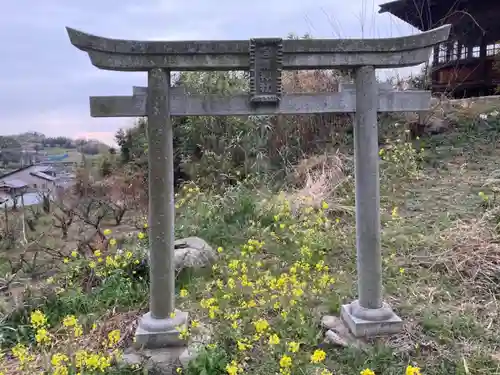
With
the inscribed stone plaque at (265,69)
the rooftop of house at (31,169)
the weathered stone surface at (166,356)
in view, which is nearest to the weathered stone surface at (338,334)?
the weathered stone surface at (166,356)

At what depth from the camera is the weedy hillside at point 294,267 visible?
10.3ft

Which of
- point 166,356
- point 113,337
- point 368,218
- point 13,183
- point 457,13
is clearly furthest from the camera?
point 457,13

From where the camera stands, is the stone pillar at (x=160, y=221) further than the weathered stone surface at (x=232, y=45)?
Yes

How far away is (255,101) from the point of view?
3.30m

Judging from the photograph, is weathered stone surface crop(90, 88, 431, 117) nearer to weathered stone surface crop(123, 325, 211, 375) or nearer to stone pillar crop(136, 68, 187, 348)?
stone pillar crop(136, 68, 187, 348)

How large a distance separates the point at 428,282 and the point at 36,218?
744 cm

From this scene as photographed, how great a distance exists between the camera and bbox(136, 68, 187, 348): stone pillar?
10.7 ft

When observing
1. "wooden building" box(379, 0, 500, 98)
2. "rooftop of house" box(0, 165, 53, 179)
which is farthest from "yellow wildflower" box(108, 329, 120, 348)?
"wooden building" box(379, 0, 500, 98)

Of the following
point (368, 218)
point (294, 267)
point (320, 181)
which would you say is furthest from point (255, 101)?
point (320, 181)

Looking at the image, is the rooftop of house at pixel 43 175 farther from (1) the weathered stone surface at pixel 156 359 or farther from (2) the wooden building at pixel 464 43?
(2) the wooden building at pixel 464 43

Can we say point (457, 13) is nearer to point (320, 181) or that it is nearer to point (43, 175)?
point (320, 181)

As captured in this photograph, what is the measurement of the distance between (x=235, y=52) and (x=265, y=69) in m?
0.28

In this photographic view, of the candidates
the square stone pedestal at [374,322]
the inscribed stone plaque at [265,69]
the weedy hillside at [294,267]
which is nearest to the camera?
the weedy hillside at [294,267]

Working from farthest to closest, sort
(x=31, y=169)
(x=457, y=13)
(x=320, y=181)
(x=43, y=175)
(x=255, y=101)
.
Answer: (x=457, y=13) < (x=43, y=175) < (x=31, y=169) < (x=320, y=181) < (x=255, y=101)
